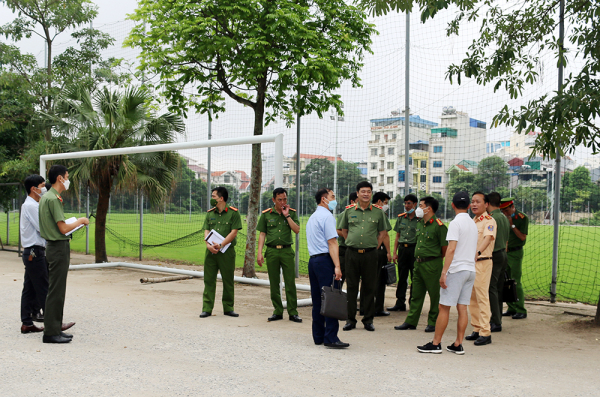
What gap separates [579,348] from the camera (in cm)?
626

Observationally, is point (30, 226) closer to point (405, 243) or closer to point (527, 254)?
point (405, 243)

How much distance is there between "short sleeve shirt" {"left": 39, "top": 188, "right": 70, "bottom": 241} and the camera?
600cm

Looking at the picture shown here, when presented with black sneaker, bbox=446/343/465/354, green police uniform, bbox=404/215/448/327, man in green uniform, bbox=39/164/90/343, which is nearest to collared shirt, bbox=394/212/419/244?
green police uniform, bbox=404/215/448/327

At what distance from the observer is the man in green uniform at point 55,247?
19.7 feet

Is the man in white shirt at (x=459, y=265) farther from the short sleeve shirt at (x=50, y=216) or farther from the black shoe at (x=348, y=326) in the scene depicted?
the short sleeve shirt at (x=50, y=216)

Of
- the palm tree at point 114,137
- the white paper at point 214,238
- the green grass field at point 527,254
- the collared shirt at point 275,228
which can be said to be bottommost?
the green grass field at point 527,254

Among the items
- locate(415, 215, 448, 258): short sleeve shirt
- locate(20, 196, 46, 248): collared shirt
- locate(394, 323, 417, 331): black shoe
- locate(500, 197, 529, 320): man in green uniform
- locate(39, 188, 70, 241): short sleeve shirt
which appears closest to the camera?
locate(39, 188, 70, 241): short sleeve shirt

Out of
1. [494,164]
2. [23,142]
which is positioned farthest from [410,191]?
[23,142]

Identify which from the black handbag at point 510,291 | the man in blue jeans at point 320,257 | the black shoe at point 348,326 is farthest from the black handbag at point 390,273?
the man in blue jeans at point 320,257

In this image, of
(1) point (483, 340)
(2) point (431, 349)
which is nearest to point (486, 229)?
(1) point (483, 340)

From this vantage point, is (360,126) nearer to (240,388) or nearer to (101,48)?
(240,388)

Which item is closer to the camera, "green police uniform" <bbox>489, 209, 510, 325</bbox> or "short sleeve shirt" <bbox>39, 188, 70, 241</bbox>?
"short sleeve shirt" <bbox>39, 188, 70, 241</bbox>

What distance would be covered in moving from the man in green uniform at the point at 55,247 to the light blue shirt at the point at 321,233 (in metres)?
2.47

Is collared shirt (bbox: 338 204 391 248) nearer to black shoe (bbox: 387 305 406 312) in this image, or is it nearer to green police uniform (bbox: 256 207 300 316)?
green police uniform (bbox: 256 207 300 316)
